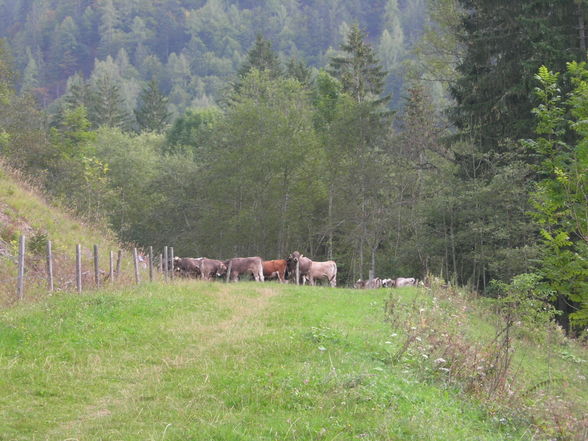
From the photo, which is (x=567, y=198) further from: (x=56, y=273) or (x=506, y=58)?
(x=56, y=273)

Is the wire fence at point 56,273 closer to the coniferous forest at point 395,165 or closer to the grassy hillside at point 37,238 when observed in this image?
the grassy hillside at point 37,238

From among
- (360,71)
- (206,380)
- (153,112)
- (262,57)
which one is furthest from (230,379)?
(153,112)

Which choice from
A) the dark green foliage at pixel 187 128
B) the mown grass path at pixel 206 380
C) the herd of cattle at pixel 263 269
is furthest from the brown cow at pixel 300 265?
the dark green foliage at pixel 187 128

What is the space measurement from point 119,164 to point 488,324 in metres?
41.6

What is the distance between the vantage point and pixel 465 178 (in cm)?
3111

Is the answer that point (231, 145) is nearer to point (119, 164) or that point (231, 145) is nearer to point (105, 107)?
point (119, 164)

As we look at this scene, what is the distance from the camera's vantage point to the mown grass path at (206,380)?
7.38 metres

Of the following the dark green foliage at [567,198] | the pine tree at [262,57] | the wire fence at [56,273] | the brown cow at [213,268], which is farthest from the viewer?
the pine tree at [262,57]

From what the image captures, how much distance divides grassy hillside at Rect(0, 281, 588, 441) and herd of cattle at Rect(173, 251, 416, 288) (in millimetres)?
13786

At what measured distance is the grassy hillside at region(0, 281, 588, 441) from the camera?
743 cm

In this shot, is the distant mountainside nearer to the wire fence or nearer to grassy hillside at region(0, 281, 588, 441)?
the wire fence

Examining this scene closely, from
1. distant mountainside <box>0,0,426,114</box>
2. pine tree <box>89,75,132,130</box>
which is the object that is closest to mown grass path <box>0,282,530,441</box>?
pine tree <box>89,75,132,130</box>

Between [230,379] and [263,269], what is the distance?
21757 mm

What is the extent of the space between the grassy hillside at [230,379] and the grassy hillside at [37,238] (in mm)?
3427
